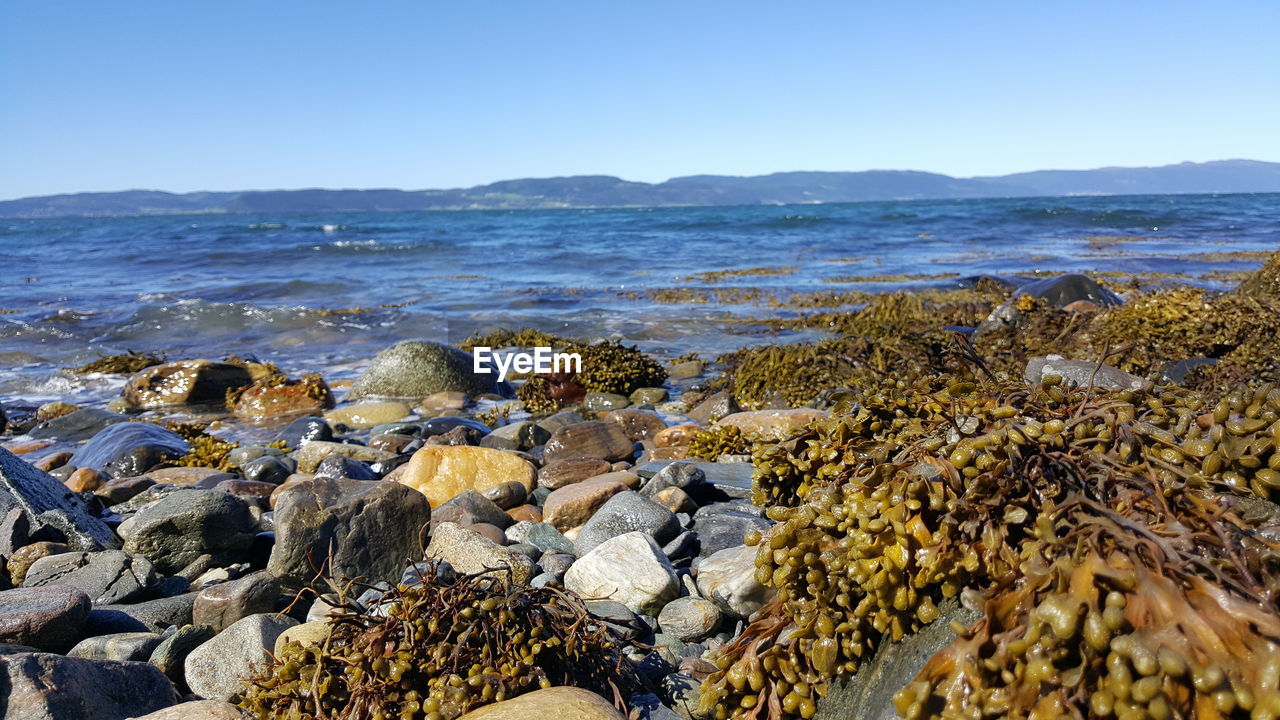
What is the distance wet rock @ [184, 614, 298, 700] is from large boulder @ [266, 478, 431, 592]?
56 centimetres

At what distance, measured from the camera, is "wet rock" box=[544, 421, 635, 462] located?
6.59 m

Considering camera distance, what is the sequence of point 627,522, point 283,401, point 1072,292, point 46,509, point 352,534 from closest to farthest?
point 352,534 < point 627,522 < point 46,509 < point 283,401 < point 1072,292

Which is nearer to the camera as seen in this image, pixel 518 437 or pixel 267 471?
pixel 267 471

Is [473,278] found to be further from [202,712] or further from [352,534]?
[202,712]

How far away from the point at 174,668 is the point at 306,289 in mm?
19653

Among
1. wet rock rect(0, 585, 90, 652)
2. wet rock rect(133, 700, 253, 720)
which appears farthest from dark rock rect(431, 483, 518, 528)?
wet rock rect(133, 700, 253, 720)

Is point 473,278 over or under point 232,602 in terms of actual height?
under

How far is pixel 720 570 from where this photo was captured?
3.67 meters

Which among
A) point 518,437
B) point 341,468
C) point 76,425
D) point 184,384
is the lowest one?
point 76,425

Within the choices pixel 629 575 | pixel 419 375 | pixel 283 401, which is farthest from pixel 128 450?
pixel 629 575

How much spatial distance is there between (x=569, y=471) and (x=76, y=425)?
20.0 ft

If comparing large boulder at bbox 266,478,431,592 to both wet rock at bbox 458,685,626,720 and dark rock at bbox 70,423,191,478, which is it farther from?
dark rock at bbox 70,423,191,478

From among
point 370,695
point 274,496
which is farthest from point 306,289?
point 370,695

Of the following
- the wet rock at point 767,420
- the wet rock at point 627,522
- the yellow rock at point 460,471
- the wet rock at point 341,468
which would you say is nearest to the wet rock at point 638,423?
the wet rock at point 767,420
